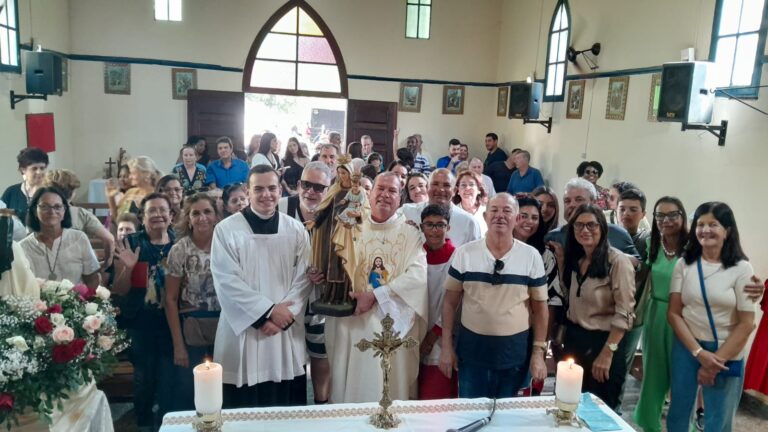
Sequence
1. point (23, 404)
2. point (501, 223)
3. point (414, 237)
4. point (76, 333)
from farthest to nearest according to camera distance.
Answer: point (414, 237) < point (501, 223) < point (76, 333) < point (23, 404)

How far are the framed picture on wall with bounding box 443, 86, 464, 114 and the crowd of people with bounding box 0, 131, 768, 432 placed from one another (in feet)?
26.0

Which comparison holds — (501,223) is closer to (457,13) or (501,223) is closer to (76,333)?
(76,333)

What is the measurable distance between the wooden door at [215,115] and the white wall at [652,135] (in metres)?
5.24

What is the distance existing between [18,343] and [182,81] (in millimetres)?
9022

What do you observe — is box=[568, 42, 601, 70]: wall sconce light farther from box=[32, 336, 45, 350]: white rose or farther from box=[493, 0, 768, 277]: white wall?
box=[32, 336, 45, 350]: white rose

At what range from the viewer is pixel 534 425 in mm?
2426

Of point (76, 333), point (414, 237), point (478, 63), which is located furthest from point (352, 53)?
point (76, 333)

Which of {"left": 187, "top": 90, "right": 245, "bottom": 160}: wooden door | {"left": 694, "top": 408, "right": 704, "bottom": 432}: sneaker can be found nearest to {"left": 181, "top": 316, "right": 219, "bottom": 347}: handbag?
{"left": 694, "top": 408, "right": 704, "bottom": 432}: sneaker

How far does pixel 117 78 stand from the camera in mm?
10227

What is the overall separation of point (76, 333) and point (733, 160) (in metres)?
5.51

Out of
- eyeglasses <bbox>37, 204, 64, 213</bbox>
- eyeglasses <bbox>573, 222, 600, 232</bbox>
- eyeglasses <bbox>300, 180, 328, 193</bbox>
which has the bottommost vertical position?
eyeglasses <bbox>37, 204, 64, 213</bbox>

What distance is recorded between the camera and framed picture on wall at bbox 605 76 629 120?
7316mm

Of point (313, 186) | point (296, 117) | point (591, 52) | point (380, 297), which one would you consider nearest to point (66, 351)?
point (380, 297)

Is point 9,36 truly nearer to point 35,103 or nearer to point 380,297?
point 35,103
